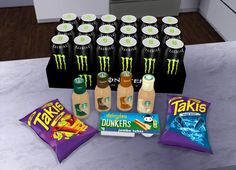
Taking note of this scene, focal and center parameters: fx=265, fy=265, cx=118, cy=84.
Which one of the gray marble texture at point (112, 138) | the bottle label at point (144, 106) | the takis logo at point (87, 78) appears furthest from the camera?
the takis logo at point (87, 78)

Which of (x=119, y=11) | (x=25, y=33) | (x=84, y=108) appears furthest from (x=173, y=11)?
(x=84, y=108)

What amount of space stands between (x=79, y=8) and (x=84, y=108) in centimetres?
200

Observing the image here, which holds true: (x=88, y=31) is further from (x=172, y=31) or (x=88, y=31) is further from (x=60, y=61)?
(x=172, y=31)

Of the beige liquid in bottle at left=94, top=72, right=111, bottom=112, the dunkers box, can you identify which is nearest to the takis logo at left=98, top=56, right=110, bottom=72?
the dunkers box

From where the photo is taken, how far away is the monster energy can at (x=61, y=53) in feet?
3.10

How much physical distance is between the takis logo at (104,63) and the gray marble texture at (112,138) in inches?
4.7

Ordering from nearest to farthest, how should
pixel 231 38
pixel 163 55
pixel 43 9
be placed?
1. pixel 163 55
2. pixel 231 38
3. pixel 43 9

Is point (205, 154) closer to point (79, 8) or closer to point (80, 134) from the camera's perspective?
point (80, 134)

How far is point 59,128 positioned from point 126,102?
25 cm

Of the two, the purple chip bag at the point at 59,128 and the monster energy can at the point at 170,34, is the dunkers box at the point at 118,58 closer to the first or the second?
the monster energy can at the point at 170,34

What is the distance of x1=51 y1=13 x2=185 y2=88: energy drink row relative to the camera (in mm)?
945

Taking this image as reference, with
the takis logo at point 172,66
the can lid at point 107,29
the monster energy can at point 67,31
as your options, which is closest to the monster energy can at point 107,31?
the can lid at point 107,29

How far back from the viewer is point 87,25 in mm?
1042

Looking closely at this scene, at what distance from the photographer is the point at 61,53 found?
3.16ft
